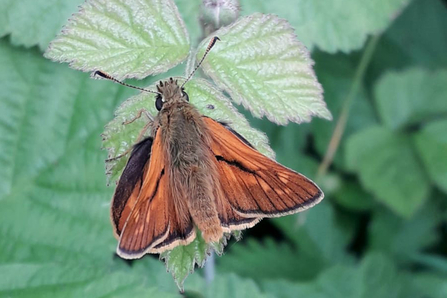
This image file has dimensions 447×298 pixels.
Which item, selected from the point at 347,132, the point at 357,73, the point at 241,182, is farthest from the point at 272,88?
the point at 347,132

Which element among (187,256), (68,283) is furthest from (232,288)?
(187,256)

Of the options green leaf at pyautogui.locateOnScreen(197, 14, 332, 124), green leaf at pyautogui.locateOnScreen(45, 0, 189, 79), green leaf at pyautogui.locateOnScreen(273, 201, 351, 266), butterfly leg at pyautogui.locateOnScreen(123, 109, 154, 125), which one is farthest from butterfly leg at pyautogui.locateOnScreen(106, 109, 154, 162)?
green leaf at pyautogui.locateOnScreen(273, 201, 351, 266)

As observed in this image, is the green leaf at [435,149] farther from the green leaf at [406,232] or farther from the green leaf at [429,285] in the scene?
the green leaf at [429,285]

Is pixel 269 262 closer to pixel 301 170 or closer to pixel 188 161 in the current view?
pixel 301 170

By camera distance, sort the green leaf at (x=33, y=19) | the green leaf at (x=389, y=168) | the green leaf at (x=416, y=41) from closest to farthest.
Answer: the green leaf at (x=33, y=19), the green leaf at (x=389, y=168), the green leaf at (x=416, y=41)

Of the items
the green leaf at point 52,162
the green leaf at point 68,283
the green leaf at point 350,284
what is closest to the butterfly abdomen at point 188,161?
the green leaf at point 68,283

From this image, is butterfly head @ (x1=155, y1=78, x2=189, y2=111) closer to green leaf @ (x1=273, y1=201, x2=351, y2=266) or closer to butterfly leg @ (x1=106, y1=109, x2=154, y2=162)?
butterfly leg @ (x1=106, y1=109, x2=154, y2=162)

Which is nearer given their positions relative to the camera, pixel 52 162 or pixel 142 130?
pixel 142 130
